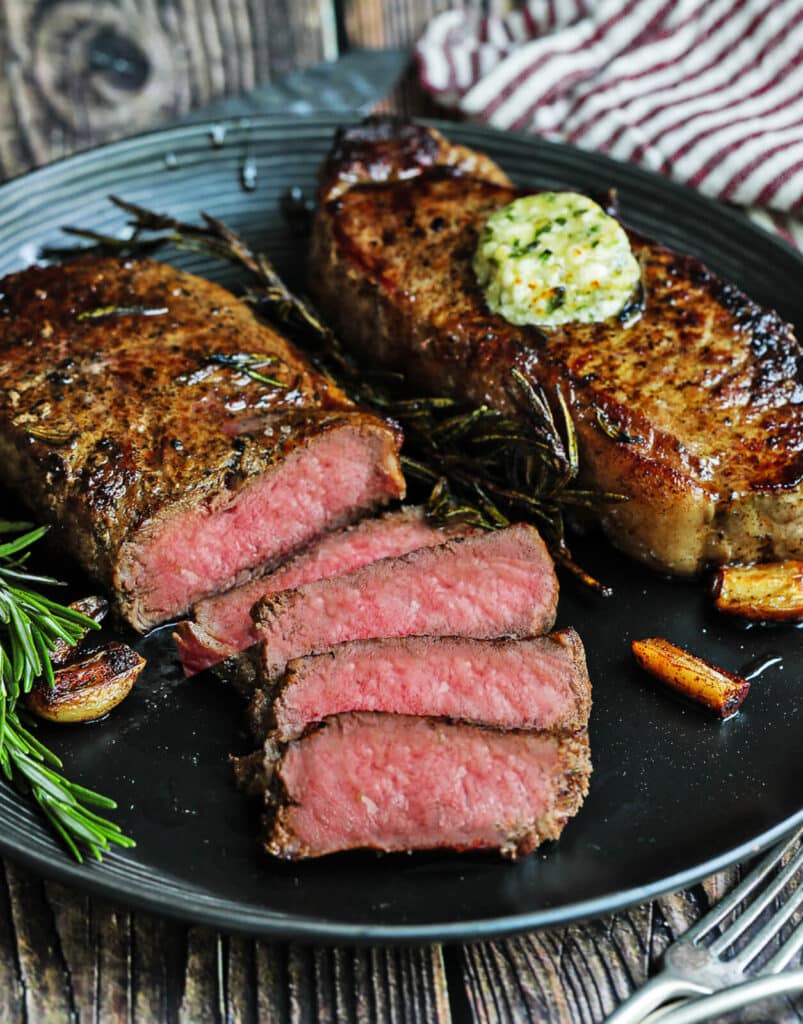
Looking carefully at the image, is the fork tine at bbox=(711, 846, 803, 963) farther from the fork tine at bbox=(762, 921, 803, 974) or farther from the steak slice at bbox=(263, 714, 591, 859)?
the steak slice at bbox=(263, 714, 591, 859)

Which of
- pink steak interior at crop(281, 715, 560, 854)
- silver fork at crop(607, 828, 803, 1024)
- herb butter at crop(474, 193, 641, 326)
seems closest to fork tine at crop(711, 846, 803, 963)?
silver fork at crop(607, 828, 803, 1024)

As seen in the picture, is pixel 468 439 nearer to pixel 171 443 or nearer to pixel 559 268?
pixel 559 268

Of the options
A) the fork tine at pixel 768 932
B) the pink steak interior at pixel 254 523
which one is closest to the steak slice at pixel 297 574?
the pink steak interior at pixel 254 523

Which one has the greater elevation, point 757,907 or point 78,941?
point 78,941

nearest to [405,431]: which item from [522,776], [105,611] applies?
[105,611]

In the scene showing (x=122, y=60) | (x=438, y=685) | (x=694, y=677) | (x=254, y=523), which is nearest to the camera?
(x=438, y=685)

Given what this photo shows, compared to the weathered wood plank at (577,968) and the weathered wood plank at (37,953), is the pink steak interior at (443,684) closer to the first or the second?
the weathered wood plank at (577,968)

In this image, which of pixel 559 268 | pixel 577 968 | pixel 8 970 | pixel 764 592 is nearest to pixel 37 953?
pixel 8 970
